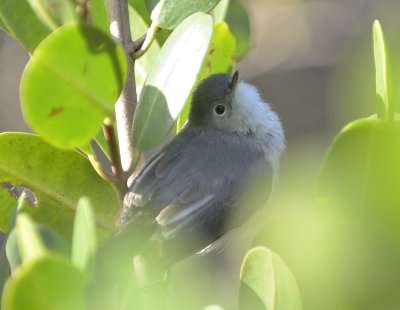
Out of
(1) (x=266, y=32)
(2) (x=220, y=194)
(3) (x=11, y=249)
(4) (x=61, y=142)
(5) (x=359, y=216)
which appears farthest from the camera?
(1) (x=266, y=32)

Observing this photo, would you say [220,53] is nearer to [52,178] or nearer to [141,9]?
[141,9]

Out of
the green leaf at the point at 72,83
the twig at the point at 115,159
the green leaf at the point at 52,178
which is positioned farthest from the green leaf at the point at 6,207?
the green leaf at the point at 72,83

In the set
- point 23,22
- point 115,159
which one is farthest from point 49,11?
point 115,159

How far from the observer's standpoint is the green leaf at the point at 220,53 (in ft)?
5.57

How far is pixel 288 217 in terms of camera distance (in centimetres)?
92

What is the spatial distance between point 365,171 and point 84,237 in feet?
1.02

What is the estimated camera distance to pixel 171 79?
4.45ft

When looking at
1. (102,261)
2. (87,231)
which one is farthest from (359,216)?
(102,261)

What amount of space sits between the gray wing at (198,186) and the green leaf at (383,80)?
→ 0.82 metres

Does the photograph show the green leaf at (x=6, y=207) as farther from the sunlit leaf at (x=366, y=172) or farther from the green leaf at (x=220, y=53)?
the sunlit leaf at (x=366, y=172)

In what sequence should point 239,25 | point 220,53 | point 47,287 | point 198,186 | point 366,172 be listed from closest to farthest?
1. point 47,287
2. point 366,172
3. point 220,53
4. point 239,25
5. point 198,186

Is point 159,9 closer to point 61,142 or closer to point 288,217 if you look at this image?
point 61,142

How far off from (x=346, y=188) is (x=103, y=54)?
0.42m

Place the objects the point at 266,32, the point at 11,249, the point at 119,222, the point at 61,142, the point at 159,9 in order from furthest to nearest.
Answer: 1. the point at 266,32
2. the point at 119,222
3. the point at 159,9
4. the point at 61,142
5. the point at 11,249
